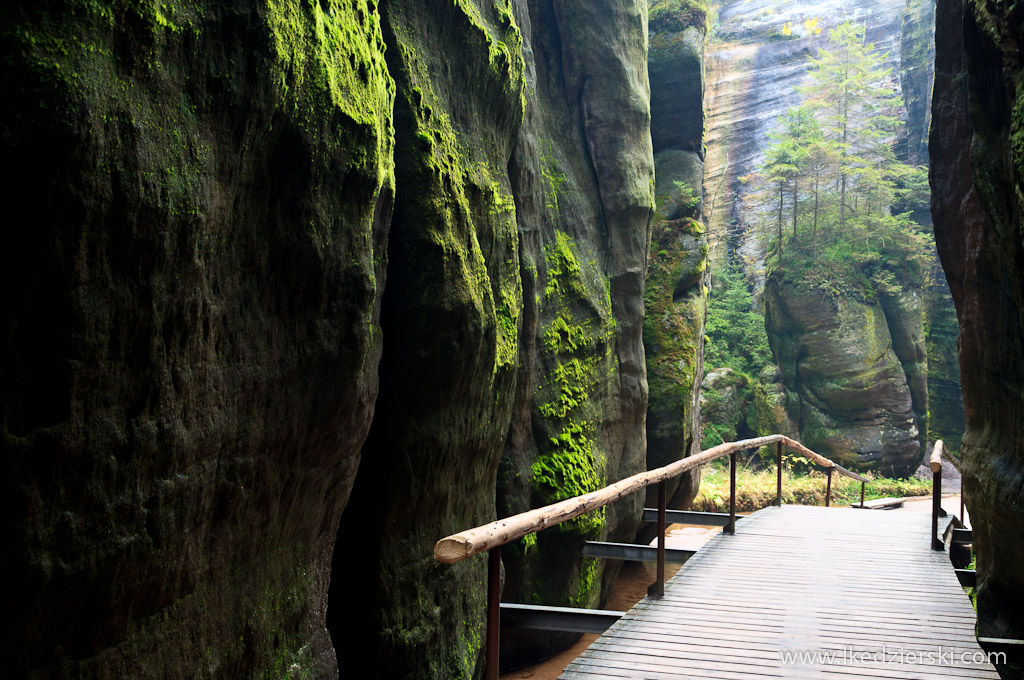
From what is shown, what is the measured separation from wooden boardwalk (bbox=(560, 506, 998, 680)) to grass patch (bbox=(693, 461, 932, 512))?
11.8 metres

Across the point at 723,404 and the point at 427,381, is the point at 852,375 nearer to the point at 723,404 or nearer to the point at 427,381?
the point at 723,404

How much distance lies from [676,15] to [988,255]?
39.2 ft

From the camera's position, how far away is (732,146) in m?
37.8

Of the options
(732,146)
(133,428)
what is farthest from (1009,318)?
(732,146)

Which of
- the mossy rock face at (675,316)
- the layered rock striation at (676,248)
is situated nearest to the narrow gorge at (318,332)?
the mossy rock face at (675,316)

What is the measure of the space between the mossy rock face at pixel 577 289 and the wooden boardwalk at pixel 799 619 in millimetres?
2342

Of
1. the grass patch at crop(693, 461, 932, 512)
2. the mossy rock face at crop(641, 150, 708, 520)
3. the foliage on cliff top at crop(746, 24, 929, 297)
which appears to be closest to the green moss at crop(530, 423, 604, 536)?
the mossy rock face at crop(641, 150, 708, 520)

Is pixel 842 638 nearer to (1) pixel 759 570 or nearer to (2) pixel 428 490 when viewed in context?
(1) pixel 759 570

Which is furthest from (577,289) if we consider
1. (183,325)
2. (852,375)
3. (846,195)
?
(846,195)

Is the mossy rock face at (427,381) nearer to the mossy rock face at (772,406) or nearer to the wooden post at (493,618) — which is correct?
the wooden post at (493,618)

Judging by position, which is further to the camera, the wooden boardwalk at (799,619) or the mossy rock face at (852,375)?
the mossy rock face at (852,375)

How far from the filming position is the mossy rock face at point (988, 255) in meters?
4.24

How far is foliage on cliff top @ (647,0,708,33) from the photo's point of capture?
16.0 m

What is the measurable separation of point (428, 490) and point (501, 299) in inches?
84.1
